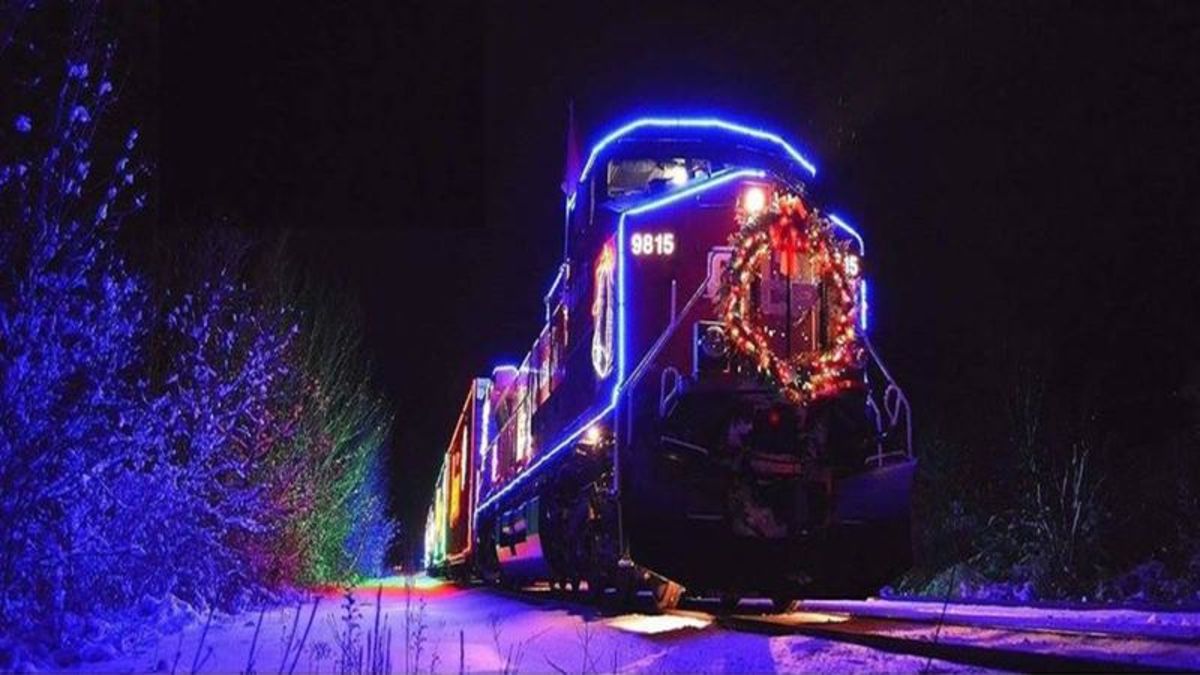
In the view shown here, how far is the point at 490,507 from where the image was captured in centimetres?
2012

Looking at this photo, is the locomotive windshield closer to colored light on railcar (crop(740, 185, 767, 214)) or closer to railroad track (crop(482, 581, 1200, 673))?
colored light on railcar (crop(740, 185, 767, 214))

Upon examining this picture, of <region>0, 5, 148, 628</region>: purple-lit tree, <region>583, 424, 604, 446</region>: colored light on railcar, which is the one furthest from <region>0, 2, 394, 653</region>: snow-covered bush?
<region>583, 424, 604, 446</region>: colored light on railcar

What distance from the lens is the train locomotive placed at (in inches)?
360

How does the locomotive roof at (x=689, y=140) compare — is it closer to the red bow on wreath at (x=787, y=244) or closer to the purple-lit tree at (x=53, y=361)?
the red bow on wreath at (x=787, y=244)

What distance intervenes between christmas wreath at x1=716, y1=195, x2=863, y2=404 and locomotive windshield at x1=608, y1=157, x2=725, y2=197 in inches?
61.0

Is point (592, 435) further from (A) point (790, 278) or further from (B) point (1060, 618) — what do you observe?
(B) point (1060, 618)

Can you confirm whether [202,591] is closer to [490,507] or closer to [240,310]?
[240,310]

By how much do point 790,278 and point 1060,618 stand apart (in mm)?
3903

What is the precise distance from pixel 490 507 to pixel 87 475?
487 inches

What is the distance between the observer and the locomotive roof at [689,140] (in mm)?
11367

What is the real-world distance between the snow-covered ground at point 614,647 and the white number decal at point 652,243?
3.26 m

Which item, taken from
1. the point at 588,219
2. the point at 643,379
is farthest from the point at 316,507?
the point at 643,379

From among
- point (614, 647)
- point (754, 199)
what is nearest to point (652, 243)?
point (754, 199)

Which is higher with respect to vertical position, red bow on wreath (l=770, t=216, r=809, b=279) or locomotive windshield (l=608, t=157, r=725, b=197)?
locomotive windshield (l=608, t=157, r=725, b=197)
